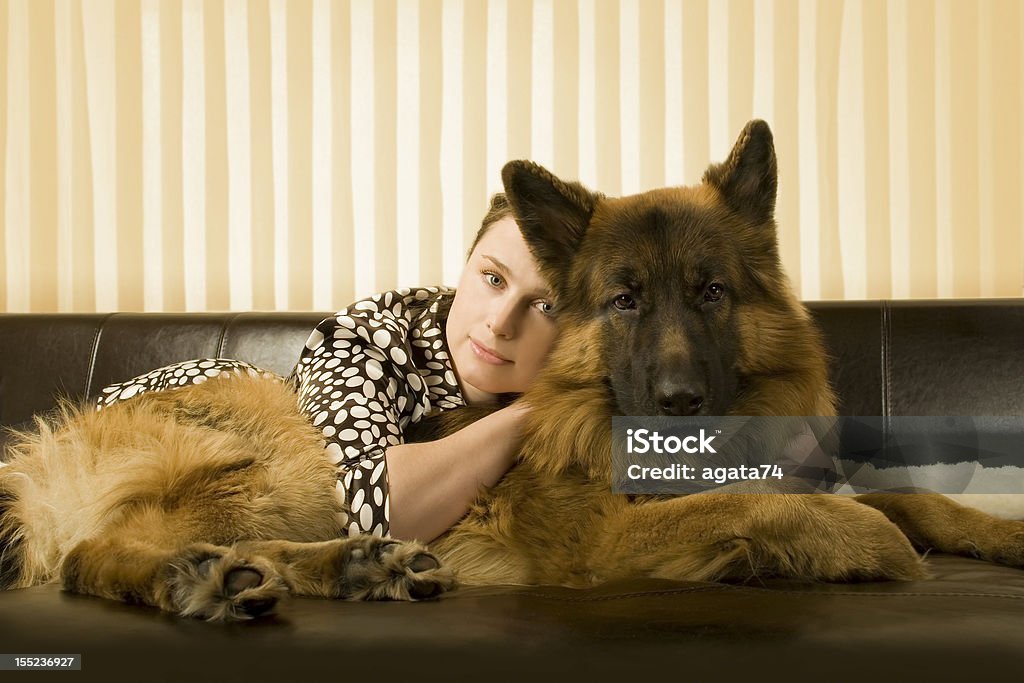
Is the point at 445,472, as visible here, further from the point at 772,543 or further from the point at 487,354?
the point at 772,543

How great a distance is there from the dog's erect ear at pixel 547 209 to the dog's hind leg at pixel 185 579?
1.02 meters

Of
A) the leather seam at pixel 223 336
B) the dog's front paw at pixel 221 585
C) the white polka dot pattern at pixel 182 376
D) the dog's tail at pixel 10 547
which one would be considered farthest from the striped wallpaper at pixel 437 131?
the dog's front paw at pixel 221 585

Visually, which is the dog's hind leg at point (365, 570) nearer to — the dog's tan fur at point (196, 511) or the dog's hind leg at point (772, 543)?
the dog's tan fur at point (196, 511)

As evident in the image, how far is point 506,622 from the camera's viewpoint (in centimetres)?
137

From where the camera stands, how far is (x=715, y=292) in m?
1.91

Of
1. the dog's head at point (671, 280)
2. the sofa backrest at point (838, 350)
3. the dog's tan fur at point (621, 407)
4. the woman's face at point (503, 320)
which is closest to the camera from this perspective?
the dog's tan fur at point (621, 407)

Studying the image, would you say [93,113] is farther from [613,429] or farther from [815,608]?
[815,608]

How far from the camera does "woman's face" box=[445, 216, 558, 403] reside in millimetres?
2143

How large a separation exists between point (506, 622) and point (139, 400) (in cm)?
133

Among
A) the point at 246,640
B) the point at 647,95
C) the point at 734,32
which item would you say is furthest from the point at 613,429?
the point at 734,32

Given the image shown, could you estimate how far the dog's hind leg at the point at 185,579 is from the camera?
1394 mm

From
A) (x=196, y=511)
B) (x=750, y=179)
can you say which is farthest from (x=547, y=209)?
(x=196, y=511)

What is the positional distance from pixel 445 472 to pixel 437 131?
2.55 m

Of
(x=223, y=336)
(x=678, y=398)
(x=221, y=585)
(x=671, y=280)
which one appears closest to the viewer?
(x=221, y=585)
